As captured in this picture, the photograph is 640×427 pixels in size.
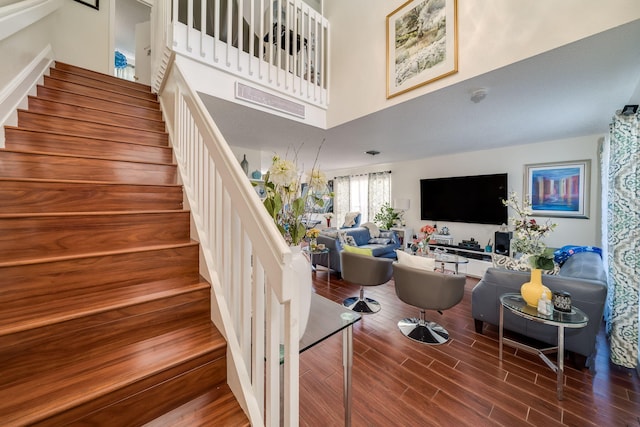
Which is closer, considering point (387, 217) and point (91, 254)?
point (91, 254)

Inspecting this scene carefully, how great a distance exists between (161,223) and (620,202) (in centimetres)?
354

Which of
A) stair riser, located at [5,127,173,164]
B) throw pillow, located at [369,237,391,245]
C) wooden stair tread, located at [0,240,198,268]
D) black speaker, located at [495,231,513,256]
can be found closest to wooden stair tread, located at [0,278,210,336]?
wooden stair tread, located at [0,240,198,268]

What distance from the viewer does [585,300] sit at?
185 cm

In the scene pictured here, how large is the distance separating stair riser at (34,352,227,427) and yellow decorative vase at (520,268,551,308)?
7.18 feet

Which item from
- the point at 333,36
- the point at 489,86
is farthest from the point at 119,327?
the point at 333,36

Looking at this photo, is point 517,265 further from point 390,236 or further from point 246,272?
point 390,236

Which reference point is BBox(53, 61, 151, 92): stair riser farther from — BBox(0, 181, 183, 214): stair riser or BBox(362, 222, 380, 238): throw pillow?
BBox(362, 222, 380, 238): throw pillow

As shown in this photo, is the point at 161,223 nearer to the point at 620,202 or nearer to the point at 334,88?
the point at 334,88

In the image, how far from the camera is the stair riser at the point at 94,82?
2.32 m

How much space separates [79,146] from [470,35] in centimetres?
306

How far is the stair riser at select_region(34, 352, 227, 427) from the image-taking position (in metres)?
0.76

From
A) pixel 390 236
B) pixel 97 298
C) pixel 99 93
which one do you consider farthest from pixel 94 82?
pixel 390 236

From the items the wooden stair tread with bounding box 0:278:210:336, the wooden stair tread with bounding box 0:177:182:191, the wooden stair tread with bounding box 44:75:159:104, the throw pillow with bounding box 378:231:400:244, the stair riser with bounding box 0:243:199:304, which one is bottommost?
the throw pillow with bounding box 378:231:400:244

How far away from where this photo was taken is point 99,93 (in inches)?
93.7
